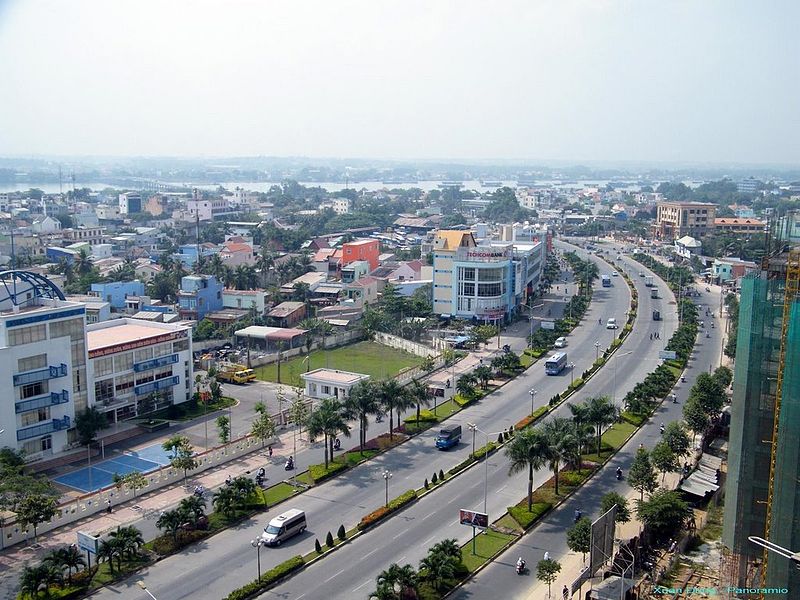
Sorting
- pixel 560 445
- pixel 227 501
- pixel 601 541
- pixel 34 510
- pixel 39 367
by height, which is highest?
pixel 39 367

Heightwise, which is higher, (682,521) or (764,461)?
(764,461)

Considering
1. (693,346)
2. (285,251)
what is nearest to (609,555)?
(693,346)

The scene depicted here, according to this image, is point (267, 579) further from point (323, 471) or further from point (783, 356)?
point (783, 356)

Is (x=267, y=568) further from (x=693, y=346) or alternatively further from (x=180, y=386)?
(x=693, y=346)

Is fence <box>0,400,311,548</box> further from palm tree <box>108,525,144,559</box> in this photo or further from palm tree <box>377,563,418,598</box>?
palm tree <box>377,563,418,598</box>

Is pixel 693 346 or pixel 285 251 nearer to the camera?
pixel 693 346

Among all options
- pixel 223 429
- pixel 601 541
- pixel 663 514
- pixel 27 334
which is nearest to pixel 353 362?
pixel 223 429

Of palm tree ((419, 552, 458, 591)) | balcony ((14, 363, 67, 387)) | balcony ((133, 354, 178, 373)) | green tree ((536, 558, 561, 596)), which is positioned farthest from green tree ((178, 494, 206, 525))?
balcony ((133, 354, 178, 373))
